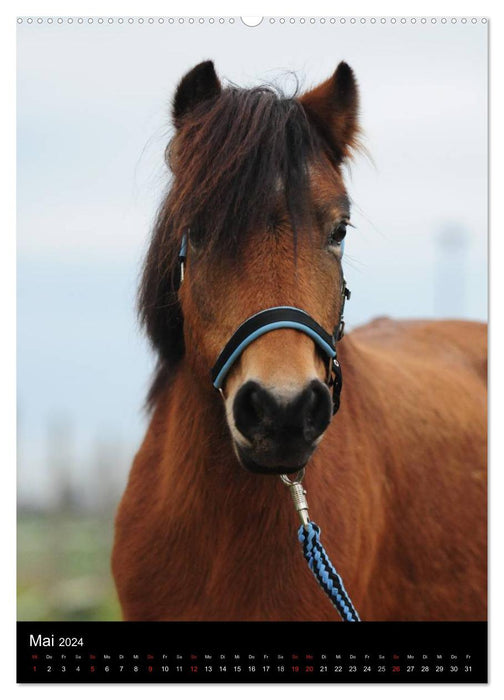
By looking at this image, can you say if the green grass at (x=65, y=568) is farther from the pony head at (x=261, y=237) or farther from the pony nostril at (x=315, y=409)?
the pony nostril at (x=315, y=409)

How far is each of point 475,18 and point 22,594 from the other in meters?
2.90

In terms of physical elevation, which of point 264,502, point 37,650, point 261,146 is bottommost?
point 37,650

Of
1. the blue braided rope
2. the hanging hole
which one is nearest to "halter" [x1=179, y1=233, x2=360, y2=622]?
the blue braided rope

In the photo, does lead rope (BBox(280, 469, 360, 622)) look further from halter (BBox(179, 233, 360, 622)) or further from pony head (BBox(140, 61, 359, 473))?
pony head (BBox(140, 61, 359, 473))

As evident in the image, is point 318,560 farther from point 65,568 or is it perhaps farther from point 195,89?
point 65,568

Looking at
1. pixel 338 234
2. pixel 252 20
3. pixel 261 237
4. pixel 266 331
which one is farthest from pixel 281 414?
pixel 252 20

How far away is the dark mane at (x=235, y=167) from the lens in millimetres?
2367

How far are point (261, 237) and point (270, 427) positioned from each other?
0.60m

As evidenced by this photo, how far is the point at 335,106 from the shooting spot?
108 inches

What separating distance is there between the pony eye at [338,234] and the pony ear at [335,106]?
368 millimetres

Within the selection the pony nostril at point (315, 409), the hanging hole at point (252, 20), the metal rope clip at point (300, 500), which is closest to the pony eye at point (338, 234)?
the pony nostril at point (315, 409)

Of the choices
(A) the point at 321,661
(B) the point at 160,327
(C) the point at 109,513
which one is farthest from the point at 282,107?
(C) the point at 109,513

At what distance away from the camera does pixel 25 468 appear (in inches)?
122

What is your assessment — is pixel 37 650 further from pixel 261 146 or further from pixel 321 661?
pixel 261 146
